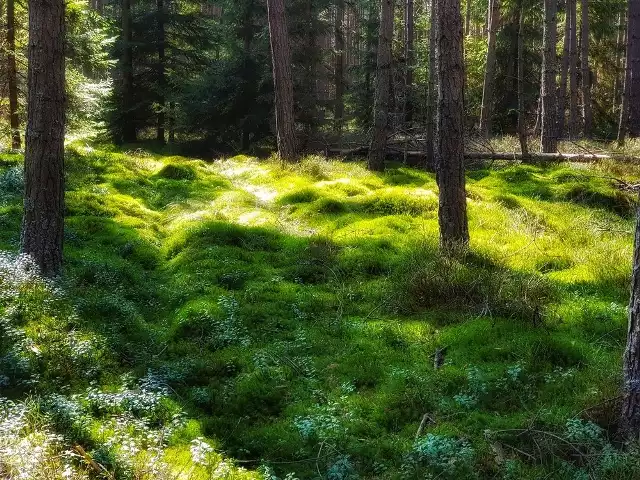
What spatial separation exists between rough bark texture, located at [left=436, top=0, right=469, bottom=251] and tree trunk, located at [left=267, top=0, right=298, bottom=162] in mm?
9397

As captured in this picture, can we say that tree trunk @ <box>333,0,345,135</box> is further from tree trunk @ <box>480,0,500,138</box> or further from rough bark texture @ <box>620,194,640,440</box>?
rough bark texture @ <box>620,194,640,440</box>

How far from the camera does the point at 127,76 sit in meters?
25.0

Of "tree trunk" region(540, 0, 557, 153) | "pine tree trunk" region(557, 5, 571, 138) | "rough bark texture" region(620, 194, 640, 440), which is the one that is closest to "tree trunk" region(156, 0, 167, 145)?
"tree trunk" region(540, 0, 557, 153)

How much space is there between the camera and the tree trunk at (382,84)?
46.0 feet

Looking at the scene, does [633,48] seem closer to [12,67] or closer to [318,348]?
[318,348]

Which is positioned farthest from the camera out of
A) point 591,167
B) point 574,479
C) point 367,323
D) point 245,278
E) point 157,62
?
point 157,62

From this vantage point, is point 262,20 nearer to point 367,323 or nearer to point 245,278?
point 245,278

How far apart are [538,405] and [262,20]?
2165 centimetres

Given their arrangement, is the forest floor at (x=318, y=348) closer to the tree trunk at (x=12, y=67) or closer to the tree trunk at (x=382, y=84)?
the tree trunk at (x=382, y=84)

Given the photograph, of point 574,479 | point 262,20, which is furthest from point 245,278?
point 262,20

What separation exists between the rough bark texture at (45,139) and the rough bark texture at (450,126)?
185 inches

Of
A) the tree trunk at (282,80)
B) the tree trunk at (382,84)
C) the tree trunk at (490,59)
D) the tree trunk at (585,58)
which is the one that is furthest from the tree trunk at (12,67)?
the tree trunk at (585,58)

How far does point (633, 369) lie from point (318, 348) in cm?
286

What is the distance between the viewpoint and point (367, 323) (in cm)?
630
